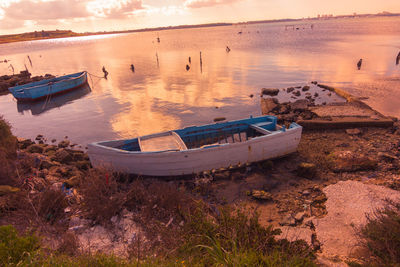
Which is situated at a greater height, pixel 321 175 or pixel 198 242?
pixel 198 242

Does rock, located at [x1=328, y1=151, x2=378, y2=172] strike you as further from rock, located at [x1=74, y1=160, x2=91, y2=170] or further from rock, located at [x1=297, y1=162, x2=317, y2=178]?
rock, located at [x1=74, y1=160, x2=91, y2=170]

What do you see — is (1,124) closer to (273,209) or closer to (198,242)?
(198,242)

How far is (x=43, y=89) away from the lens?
24.9m

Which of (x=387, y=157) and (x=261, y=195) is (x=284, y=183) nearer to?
(x=261, y=195)

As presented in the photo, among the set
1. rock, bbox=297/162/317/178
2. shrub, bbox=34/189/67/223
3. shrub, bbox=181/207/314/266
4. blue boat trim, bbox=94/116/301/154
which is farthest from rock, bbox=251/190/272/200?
shrub, bbox=34/189/67/223

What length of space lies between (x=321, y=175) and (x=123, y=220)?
27.0 feet

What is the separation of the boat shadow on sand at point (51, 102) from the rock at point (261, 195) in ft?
74.7

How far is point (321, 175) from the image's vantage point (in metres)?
9.53

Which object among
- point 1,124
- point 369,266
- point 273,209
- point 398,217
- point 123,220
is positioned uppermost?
point 1,124

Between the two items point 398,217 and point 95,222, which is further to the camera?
point 95,222

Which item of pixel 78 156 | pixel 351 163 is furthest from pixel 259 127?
pixel 78 156

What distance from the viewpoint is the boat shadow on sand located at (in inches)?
896

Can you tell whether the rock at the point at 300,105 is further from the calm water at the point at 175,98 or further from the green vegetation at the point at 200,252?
the green vegetation at the point at 200,252

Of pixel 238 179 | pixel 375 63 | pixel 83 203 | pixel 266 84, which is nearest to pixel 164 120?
pixel 238 179
